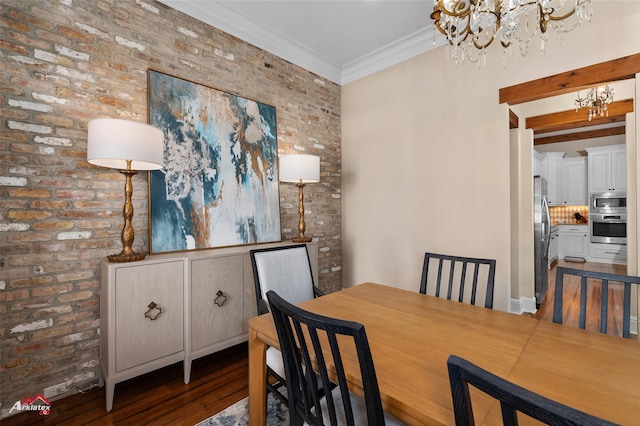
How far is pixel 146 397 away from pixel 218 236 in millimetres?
1247

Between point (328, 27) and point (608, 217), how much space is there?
6.90 m

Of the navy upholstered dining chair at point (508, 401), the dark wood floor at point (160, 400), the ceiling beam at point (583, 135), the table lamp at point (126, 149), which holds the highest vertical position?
the ceiling beam at point (583, 135)

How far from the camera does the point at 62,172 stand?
1920 millimetres

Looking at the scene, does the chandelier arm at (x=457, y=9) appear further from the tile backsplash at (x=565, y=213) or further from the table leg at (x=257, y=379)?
the tile backsplash at (x=565, y=213)

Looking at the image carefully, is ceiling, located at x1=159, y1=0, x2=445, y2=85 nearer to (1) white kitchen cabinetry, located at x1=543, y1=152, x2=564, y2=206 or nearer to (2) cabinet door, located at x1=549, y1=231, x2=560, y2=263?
(2) cabinet door, located at x1=549, y1=231, x2=560, y2=263

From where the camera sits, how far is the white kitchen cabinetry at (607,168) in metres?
5.78

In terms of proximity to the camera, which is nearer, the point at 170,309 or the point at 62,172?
the point at 62,172

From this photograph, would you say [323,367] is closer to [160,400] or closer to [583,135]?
[160,400]

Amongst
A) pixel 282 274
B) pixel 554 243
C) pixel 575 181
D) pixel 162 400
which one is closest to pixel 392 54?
pixel 282 274

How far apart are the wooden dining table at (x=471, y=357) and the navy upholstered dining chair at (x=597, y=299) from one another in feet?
0.53

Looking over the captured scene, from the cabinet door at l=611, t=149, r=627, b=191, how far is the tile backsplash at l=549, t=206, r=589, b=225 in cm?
90

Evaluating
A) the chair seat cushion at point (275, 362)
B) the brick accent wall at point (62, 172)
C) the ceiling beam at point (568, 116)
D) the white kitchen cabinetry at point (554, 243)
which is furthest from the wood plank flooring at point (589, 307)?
the brick accent wall at point (62, 172)

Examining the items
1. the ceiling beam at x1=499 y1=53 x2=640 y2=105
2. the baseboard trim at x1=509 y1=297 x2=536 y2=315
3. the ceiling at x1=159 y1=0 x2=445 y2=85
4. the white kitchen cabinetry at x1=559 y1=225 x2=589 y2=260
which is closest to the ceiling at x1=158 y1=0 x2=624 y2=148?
the ceiling at x1=159 y1=0 x2=445 y2=85

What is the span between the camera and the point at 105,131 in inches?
68.7
